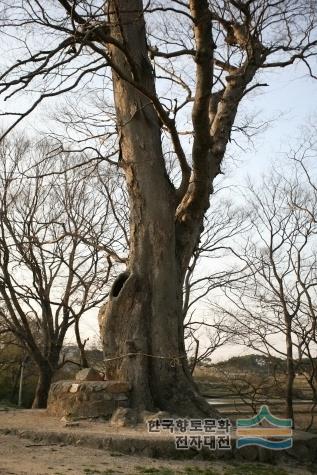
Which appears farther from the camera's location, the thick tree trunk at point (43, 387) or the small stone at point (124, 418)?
the thick tree trunk at point (43, 387)

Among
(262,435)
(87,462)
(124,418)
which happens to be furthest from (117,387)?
(87,462)

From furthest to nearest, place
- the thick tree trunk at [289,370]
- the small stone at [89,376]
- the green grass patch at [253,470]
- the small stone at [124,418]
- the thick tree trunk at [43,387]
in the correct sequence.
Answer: the thick tree trunk at [43,387]
the thick tree trunk at [289,370]
the small stone at [89,376]
the small stone at [124,418]
the green grass patch at [253,470]

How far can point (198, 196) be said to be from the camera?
7637mm

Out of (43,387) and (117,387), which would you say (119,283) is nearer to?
(117,387)

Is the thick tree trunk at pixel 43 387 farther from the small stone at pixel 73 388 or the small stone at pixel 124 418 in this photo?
the small stone at pixel 124 418

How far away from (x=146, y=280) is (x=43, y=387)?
7.44m

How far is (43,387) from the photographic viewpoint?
13344mm

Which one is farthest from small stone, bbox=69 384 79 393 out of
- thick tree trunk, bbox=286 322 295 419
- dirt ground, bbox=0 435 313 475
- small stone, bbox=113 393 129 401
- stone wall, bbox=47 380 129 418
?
thick tree trunk, bbox=286 322 295 419

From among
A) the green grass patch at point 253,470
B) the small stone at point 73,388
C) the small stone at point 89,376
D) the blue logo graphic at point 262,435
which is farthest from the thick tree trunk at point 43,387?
the green grass patch at point 253,470

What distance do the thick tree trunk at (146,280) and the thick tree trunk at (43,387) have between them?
6550 millimetres

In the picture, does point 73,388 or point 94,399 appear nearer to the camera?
point 94,399

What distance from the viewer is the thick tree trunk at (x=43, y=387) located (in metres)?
13.1

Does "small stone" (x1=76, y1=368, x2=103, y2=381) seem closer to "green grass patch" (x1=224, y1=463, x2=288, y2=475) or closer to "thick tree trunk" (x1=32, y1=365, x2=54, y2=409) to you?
"green grass patch" (x1=224, y1=463, x2=288, y2=475)

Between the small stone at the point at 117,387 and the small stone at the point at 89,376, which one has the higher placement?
the small stone at the point at 89,376
